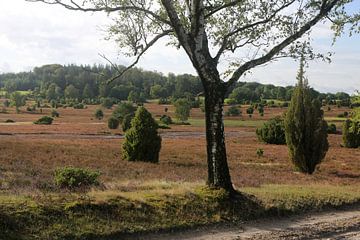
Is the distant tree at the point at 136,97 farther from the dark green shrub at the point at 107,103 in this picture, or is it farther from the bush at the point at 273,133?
the bush at the point at 273,133

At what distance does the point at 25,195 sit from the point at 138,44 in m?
5.36

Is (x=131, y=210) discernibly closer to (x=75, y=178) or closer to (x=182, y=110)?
(x=75, y=178)

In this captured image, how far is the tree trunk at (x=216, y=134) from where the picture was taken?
12.4m

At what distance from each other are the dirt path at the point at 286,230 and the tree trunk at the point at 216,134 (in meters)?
1.66

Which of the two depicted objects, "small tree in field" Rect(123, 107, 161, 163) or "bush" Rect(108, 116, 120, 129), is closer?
"small tree in field" Rect(123, 107, 161, 163)

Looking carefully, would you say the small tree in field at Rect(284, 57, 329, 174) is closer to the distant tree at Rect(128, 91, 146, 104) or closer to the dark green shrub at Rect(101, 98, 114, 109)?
the distant tree at Rect(128, 91, 146, 104)

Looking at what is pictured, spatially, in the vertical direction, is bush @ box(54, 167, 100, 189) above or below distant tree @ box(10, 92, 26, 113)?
below

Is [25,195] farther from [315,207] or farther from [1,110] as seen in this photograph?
[1,110]

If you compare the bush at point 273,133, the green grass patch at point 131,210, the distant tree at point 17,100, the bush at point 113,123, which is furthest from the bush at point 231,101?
the green grass patch at point 131,210

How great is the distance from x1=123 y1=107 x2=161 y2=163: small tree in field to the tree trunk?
73.6ft

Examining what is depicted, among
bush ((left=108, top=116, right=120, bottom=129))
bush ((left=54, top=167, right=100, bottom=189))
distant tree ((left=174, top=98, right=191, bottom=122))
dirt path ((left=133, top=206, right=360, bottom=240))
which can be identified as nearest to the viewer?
dirt path ((left=133, top=206, right=360, bottom=240))

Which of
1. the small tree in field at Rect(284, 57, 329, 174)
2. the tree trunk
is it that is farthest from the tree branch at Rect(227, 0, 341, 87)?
the small tree in field at Rect(284, 57, 329, 174)

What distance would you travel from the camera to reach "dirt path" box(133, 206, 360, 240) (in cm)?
1005

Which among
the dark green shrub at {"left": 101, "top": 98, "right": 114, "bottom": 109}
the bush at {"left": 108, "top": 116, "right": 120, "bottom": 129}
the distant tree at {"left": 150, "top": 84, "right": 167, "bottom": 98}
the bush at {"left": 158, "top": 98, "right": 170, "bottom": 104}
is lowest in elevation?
the bush at {"left": 108, "top": 116, "right": 120, "bottom": 129}
